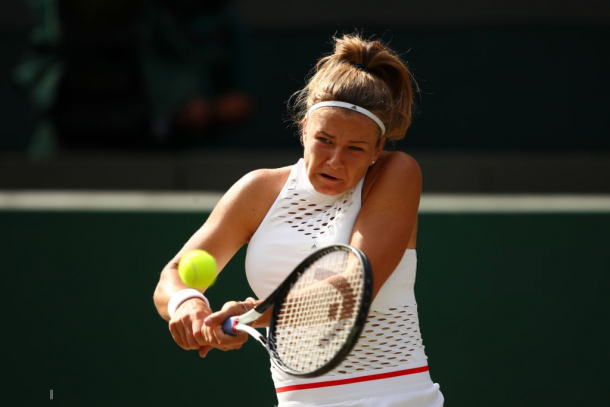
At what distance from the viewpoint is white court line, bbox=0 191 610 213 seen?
360cm

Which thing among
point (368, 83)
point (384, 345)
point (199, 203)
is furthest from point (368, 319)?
point (199, 203)

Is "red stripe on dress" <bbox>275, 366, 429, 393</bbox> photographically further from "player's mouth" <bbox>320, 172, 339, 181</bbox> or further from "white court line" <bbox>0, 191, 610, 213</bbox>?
"white court line" <bbox>0, 191, 610, 213</bbox>

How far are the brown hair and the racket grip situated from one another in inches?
23.2

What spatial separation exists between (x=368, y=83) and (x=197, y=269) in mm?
633

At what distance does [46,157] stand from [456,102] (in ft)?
12.2

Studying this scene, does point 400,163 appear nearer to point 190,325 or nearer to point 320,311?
point 320,311

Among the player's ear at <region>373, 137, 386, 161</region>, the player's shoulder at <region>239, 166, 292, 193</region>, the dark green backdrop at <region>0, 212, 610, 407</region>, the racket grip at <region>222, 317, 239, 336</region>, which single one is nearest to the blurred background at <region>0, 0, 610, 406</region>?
the dark green backdrop at <region>0, 212, 610, 407</region>

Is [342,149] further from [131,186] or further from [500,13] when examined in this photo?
[500,13]

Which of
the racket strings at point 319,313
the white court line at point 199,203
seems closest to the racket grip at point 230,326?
the racket strings at point 319,313

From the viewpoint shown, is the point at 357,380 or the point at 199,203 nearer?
the point at 357,380

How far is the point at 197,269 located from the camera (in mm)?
2250

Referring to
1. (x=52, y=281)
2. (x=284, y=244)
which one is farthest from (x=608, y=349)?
(x=52, y=281)

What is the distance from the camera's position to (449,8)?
728 cm

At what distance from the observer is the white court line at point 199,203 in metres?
3.60
